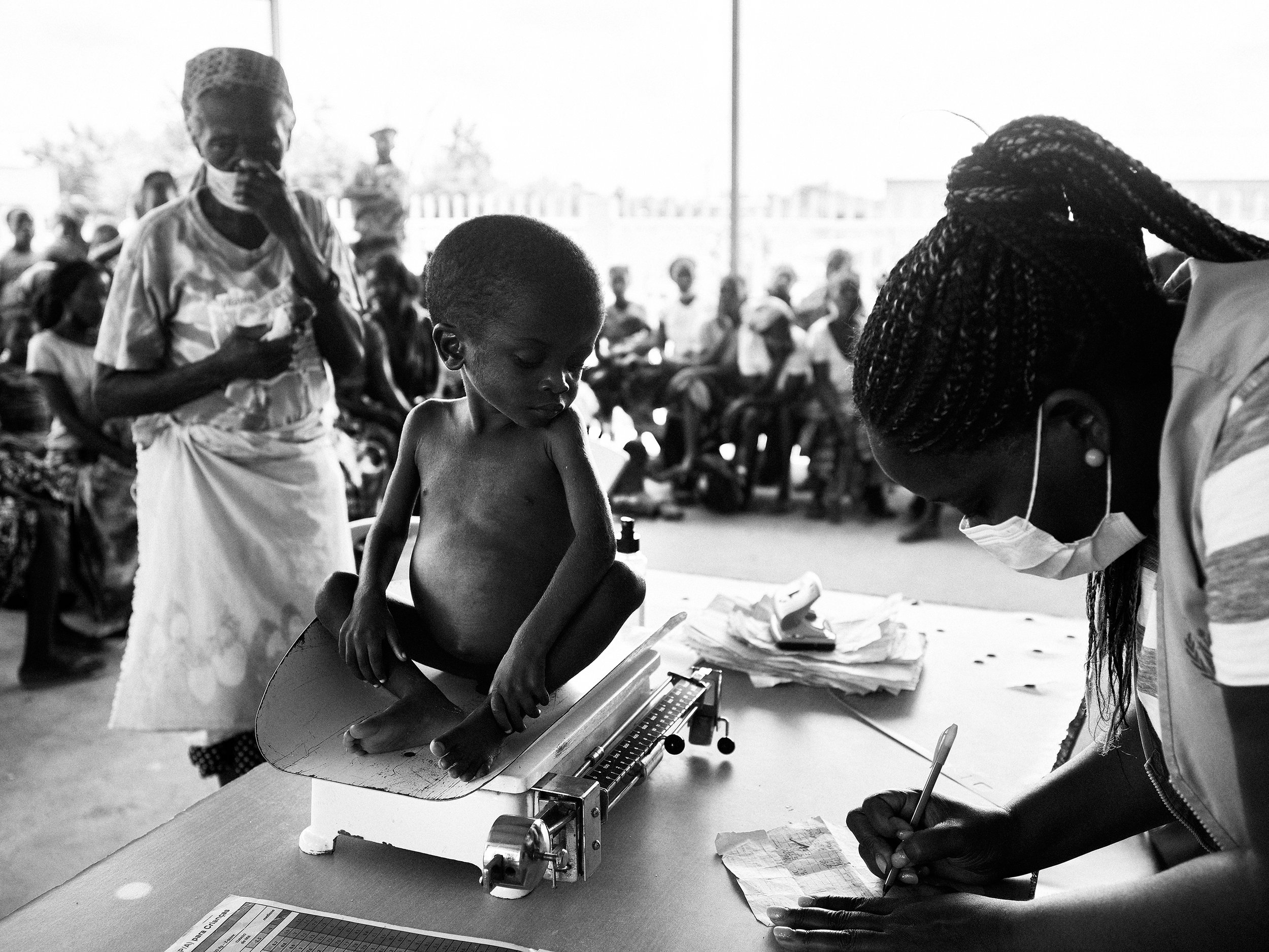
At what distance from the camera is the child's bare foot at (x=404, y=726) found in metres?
1.30

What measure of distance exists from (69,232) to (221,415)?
614 cm

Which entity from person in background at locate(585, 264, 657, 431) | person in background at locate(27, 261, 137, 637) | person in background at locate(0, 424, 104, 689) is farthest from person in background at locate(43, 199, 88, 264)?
person in background at locate(585, 264, 657, 431)

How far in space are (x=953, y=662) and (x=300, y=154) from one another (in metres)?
9.29

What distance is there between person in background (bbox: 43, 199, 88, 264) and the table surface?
6335 millimetres

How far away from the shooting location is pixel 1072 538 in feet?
3.34

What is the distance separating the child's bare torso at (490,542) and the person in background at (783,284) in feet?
21.8

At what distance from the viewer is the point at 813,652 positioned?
202 centimetres

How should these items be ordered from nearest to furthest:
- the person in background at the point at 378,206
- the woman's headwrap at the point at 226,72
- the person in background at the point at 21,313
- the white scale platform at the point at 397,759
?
the white scale platform at the point at 397,759 → the woman's headwrap at the point at 226,72 → the person in background at the point at 21,313 → the person in background at the point at 378,206

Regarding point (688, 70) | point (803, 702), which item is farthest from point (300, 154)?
point (803, 702)

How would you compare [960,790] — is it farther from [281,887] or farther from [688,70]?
[688,70]

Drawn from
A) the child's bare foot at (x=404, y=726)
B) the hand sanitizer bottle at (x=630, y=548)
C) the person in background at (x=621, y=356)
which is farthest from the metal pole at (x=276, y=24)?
the child's bare foot at (x=404, y=726)

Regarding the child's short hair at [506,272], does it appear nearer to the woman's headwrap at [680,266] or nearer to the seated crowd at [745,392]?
the seated crowd at [745,392]

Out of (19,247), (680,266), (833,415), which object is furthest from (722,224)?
(19,247)

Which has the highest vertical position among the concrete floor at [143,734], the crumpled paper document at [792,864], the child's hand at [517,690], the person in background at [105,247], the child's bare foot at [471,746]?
the person in background at [105,247]
